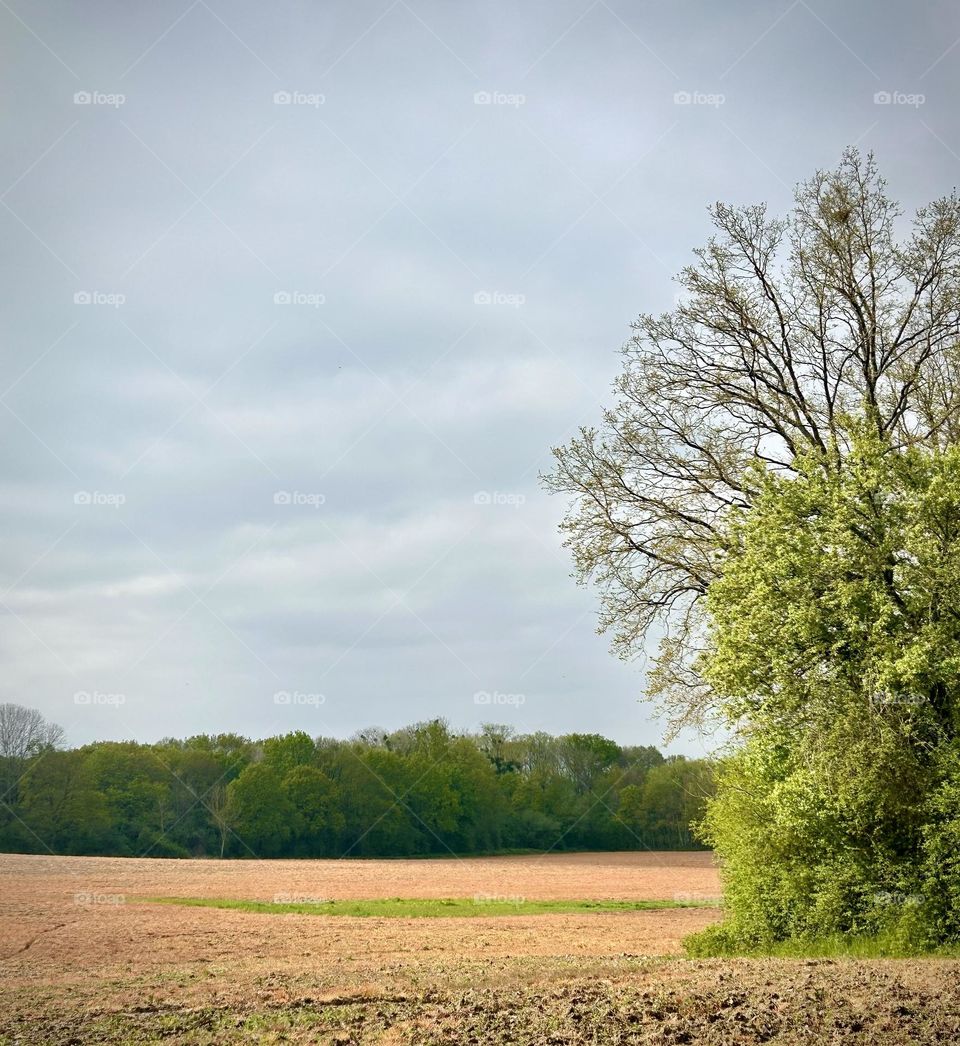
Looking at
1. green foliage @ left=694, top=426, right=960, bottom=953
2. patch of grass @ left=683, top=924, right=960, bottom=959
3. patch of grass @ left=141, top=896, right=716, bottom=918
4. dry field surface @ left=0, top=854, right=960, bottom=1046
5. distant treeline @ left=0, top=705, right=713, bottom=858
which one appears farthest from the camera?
distant treeline @ left=0, top=705, right=713, bottom=858

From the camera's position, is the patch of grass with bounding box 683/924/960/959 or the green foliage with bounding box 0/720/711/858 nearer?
the patch of grass with bounding box 683/924/960/959

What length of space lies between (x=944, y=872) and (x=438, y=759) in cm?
9626

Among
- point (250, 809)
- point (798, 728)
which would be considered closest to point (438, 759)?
point (250, 809)

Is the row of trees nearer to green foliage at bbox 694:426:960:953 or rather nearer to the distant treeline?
green foliage at bbox 694:426:960:953

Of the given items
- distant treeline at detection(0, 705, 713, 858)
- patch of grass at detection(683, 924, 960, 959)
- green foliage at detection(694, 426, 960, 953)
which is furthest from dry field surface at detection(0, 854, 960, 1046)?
distant treeline at detection(0, 705, 713, 858)

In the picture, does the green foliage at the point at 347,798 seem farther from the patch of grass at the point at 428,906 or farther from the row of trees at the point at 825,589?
the row of trees at the point at 825,589

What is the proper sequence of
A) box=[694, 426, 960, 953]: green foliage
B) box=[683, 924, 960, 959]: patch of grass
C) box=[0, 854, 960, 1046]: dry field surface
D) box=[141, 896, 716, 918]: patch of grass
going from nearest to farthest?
box=[0, 854, 960, 1046]: dry field surface, box=[683, 924, 960, 959]: patch of grass, box=[694, 426, 960, 953]: green foliage, box=[141, 896, 716, 918]: patch of grass

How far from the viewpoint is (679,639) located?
24.8 meters

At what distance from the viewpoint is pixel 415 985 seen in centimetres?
1577

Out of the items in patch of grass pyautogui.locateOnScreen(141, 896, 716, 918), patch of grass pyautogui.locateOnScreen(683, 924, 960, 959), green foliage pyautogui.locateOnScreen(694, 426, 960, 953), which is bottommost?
patch of grass pyautogui.locateOnScreen(141, 896, 716, 918)

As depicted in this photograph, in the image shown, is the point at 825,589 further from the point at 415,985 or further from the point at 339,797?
the point at 339,797

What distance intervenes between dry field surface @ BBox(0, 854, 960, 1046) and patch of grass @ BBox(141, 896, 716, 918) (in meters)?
3.21

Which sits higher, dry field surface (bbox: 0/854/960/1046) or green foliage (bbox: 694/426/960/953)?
green foliage (bbox: 694/426/960/953)

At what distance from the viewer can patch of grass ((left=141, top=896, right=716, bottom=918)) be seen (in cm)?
4206
